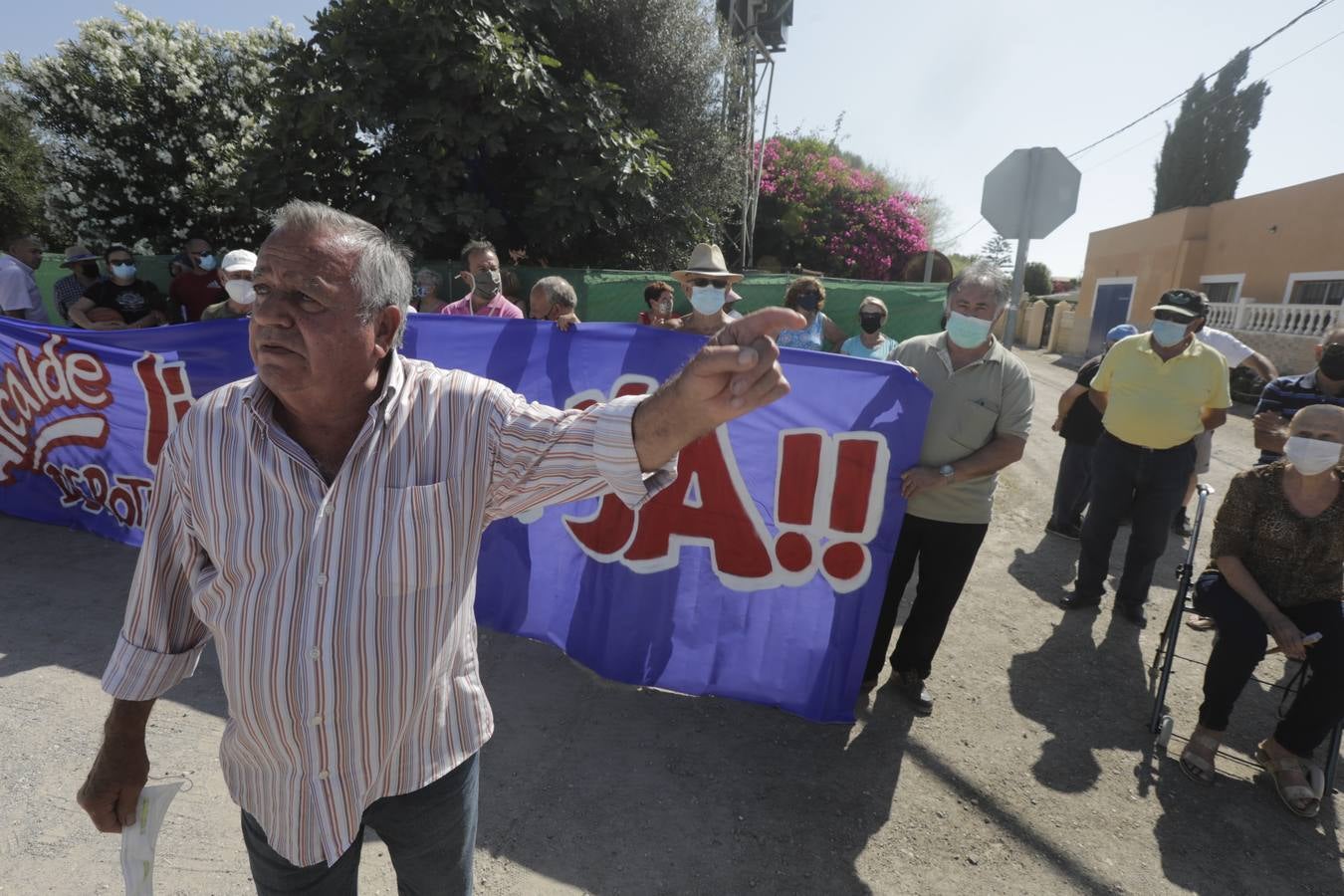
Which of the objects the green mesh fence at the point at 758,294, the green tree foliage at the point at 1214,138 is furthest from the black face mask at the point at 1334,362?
the green tree foliage at the point at 1214,138

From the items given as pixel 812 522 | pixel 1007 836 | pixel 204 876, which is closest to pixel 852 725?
pixel 1007 836

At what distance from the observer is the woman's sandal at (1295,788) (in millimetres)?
2666

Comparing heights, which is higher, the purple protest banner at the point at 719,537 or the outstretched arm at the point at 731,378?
the outstretched arm at the point at 731,378

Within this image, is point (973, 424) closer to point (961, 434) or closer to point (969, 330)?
point (961, 434)

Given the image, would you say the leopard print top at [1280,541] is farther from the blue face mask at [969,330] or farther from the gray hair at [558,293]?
the gray hair at [558,293]

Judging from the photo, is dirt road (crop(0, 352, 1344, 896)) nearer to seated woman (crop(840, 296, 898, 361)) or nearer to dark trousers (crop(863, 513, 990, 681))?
dark trousers (crop(863, 513, 990, 681))

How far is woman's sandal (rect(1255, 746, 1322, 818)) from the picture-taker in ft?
8.75

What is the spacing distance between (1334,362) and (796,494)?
300 centimetres

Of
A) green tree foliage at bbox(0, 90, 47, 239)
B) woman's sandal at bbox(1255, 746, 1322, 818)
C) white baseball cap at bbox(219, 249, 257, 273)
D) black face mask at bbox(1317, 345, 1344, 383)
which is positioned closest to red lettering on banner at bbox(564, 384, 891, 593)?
woman's sandal at bbox(1255, 746, 1322, 818)

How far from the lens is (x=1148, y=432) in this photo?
3.88 m

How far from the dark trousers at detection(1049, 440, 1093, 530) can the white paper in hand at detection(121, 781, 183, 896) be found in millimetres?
5748

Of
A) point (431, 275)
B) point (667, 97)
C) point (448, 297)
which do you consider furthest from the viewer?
point (667, 97)

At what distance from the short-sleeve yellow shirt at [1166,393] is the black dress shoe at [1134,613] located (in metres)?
0.98

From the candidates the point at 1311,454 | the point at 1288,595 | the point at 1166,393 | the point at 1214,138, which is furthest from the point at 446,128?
the point at 1214,138
